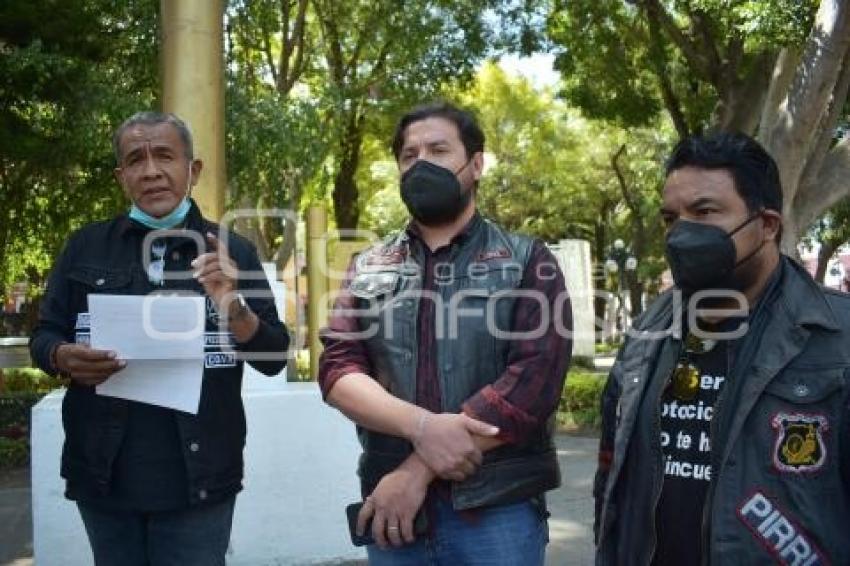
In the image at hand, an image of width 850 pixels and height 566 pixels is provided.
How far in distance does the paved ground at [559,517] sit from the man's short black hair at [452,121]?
11.2ft

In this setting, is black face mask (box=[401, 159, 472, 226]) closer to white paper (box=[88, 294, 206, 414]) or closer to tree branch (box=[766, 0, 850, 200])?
white paper (box=[88, 294, 206, 414])

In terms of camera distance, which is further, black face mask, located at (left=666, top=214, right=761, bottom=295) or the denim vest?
the denim vest

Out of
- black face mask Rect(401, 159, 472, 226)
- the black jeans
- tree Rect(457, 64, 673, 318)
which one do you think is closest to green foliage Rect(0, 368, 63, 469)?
the black jeans

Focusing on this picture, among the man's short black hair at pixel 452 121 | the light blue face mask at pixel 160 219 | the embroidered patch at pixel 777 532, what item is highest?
the man's short black hair at pixel 452 121

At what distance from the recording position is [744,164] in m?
2.14

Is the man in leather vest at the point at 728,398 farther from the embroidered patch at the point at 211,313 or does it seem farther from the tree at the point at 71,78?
the tree at the point at 71,78

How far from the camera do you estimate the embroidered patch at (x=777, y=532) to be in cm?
188

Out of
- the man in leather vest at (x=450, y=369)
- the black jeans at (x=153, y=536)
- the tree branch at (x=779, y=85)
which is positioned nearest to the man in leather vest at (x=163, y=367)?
the black jeans at (x=153, y=536)

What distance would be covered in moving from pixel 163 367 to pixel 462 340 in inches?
35.9

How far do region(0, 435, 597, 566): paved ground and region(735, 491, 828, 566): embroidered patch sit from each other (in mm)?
3496

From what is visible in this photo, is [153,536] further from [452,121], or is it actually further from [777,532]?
[777,532]

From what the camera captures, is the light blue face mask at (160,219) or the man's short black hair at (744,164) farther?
the light blue face mask at (160,219)

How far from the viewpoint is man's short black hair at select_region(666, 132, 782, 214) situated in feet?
7.02

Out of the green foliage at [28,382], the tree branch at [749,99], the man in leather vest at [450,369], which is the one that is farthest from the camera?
the green foliage at [28,382]
